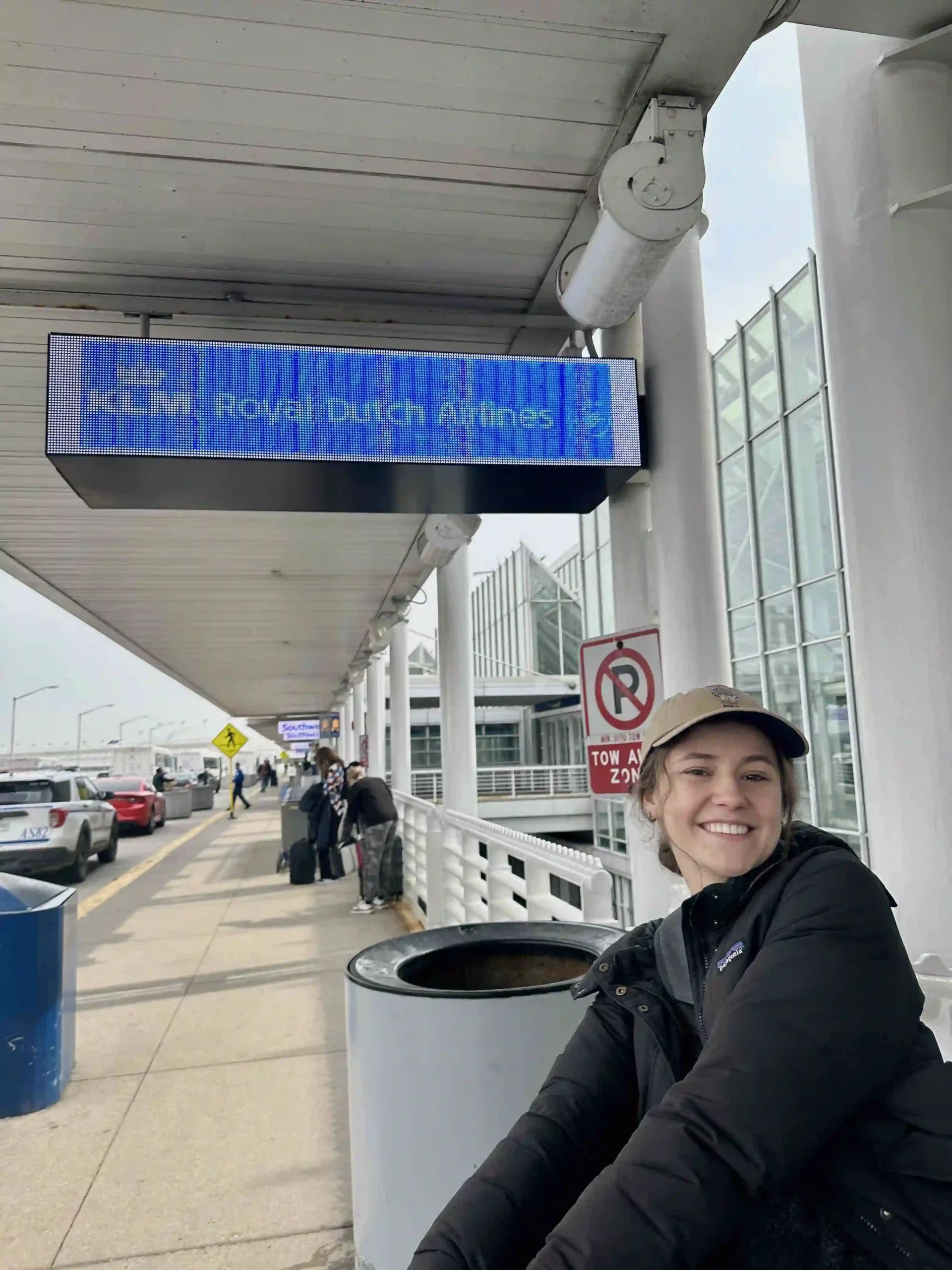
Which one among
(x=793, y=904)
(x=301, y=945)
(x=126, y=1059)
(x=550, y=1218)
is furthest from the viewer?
(x=301, y=945)

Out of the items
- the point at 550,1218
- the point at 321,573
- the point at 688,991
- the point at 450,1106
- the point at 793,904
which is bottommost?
the point at 450,1106

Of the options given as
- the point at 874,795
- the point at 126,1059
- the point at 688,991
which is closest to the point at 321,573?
the point at 126,1059

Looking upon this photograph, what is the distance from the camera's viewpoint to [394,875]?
9.47 metres

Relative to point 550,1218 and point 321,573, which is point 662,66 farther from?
point 321,573

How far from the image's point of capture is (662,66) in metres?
2.70

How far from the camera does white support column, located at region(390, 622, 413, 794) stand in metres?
12.1

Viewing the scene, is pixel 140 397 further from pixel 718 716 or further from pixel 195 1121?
pixel 195 1121

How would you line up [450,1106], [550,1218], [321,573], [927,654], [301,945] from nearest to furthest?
1. [550,1218]
2. [450,1106]
3. [927,654]
4. [301,945]
5. [321,573]

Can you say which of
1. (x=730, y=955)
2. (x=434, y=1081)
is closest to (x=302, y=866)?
Answer: (x=434, y=1081)

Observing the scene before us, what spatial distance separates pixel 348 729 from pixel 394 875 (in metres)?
17.2

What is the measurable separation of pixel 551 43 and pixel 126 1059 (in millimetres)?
5209

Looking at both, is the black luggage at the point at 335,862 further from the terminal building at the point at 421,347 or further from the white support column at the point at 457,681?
the terminal building at the point at 421,347

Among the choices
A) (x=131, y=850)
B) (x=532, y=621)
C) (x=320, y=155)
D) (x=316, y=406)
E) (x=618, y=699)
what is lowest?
(x=131, y=850)

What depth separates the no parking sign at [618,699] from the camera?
11.6 ft
